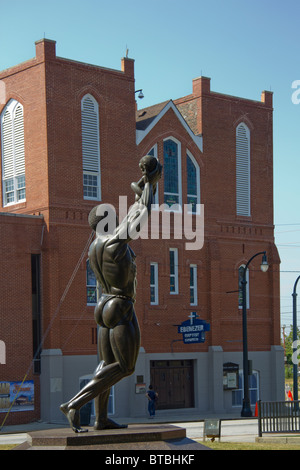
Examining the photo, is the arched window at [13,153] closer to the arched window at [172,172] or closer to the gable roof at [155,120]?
the gable roof at [155,120]

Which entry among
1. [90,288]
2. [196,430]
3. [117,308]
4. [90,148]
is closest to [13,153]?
[90,148]

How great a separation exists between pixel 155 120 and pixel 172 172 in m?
2.63

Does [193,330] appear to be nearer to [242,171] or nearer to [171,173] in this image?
[171,173]

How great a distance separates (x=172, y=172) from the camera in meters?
42.2

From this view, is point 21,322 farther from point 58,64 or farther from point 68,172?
point 58,64

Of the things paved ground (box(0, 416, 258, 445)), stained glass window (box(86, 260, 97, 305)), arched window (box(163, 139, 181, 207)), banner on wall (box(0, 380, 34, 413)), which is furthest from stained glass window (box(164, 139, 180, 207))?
banner on wall (box(0, 380, 34, 413))

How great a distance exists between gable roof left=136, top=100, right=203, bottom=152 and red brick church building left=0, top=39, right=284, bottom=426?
0.07m

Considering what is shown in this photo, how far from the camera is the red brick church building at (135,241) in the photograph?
36375 millimetres

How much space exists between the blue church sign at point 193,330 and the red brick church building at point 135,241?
0.13 meters

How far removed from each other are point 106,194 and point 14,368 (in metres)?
8.85

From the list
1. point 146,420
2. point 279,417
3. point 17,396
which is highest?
point 279,417
